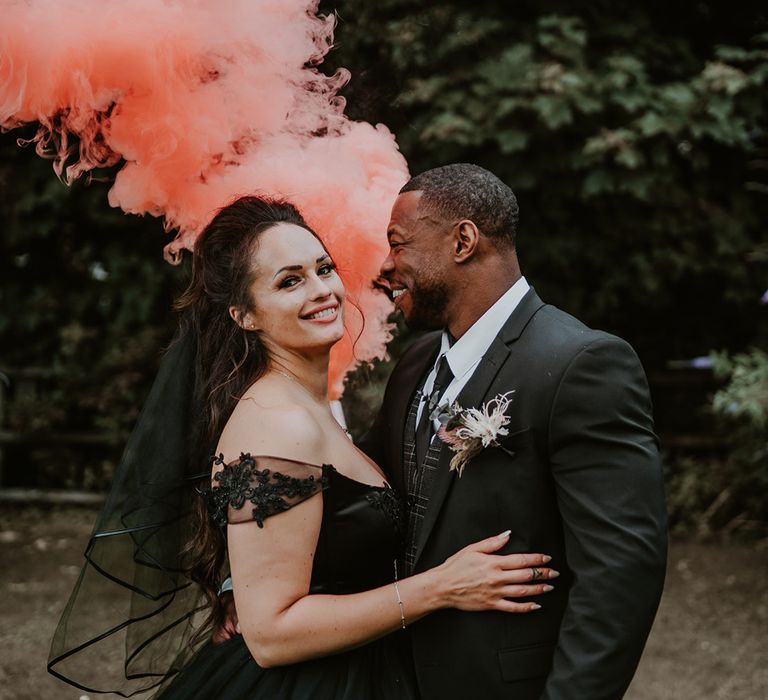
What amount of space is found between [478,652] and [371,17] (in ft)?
15.5

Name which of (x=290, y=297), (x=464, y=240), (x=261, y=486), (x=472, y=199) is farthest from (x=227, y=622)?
(x=472, y=199)

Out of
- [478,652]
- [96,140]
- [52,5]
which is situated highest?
[52,5]

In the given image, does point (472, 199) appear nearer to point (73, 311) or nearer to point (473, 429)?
point (473, 429)

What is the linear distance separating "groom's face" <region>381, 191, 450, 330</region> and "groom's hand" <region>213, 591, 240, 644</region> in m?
0.98

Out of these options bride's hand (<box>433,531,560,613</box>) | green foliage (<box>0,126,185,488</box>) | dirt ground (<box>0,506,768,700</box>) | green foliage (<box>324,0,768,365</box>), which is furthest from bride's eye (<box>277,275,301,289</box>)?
green foliage (<box>0,126,185,488</box>)

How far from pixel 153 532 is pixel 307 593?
569 millimetres

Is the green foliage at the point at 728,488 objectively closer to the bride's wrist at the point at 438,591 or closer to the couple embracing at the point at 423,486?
the couple embracing at the point at 423,486

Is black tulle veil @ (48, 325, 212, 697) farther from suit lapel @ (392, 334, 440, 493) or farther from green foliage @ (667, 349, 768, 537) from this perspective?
green foliage @ (667, 349, 768, 537)

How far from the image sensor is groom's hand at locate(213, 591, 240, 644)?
2662 millimetres

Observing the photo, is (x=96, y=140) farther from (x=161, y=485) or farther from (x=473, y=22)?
(x=473, y=22)

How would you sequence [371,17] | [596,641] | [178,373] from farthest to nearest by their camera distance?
[371,17] → [178,373] → [596,641]

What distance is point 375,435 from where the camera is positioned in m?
Result: 2.99

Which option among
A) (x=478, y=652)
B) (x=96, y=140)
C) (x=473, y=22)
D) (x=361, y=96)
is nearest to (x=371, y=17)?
(x=473, y=22)

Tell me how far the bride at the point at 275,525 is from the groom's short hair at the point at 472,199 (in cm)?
37
